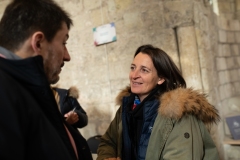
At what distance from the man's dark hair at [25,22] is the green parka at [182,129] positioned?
696mm

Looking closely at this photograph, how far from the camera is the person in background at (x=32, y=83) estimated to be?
1.57ft

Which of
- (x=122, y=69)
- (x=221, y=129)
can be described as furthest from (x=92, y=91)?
(x=221, y=129)

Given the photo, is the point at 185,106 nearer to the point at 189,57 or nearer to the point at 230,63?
the point at 189,57

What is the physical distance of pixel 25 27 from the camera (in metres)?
0.63

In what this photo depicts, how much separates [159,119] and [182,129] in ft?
0.41

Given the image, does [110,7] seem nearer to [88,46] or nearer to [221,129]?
[88,46]

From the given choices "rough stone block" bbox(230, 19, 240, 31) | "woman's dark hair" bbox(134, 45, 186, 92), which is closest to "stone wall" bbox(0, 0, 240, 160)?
"rough stone block" bbox(230, 19, 240, 31)

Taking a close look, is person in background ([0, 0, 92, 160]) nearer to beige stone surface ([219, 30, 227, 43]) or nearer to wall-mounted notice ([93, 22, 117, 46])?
wall-mounted notice ([93, 22, 117, 46])

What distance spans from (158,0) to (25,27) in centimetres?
172

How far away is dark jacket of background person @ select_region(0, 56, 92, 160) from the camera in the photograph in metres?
0.47

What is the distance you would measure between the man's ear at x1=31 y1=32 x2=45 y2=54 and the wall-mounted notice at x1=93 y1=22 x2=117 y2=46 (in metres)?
1.72

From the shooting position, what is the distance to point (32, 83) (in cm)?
58

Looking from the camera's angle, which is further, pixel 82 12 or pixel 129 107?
pixel 82 12

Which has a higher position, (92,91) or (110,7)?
(110,7)
